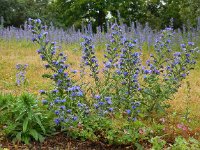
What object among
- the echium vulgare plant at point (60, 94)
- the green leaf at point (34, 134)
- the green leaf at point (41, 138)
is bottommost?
the green leaf at point (41, 138)

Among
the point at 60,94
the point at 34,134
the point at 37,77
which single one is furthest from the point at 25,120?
the point at 37,77

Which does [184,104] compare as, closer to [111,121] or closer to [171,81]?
[171,81]

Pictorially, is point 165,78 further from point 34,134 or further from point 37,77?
point 37,77

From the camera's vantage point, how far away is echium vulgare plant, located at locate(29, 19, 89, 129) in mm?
4763

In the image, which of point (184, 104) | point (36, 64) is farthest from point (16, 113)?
point (36, 64)

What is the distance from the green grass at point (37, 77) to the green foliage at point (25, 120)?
1.78m

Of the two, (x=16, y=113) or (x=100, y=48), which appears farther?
(x=100, y=48)

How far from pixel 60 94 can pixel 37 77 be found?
13.0 feet

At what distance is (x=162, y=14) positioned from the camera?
2733cm

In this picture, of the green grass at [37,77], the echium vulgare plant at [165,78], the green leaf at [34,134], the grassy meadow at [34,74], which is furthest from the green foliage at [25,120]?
the grassy meadow at [34,74]

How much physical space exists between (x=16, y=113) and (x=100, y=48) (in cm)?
901

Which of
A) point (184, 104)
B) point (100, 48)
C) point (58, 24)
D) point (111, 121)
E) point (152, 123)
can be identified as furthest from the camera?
point (58, 24)

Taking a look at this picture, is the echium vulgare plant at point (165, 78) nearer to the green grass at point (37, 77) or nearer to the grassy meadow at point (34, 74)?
the grassy meadow at point (34, 74)

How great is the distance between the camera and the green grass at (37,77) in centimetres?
A: 615
